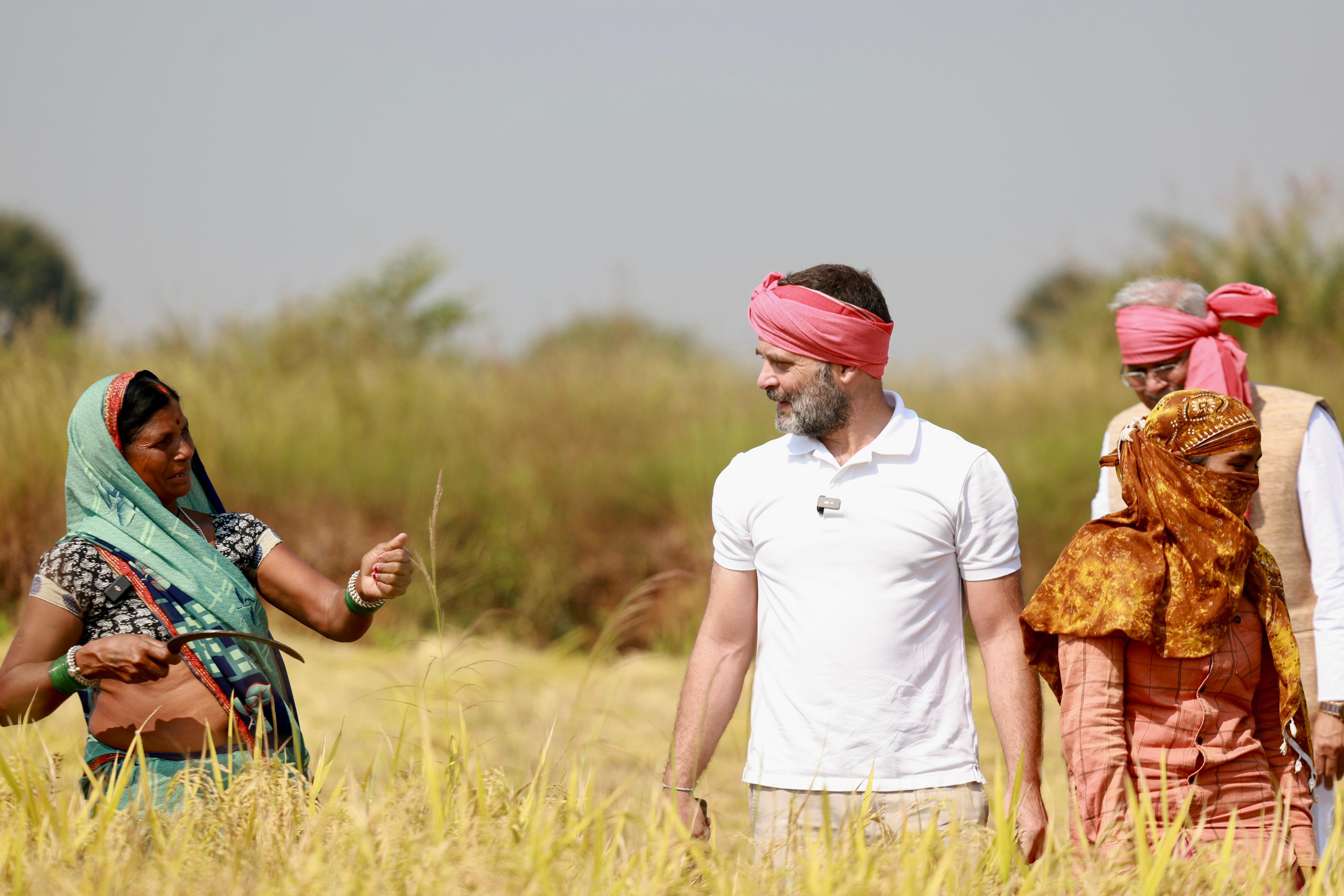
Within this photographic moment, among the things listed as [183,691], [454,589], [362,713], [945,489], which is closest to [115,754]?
[183,691]

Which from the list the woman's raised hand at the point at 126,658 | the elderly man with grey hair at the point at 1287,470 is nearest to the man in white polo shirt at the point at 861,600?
the elderly man with grey hair at the point at 1287,470

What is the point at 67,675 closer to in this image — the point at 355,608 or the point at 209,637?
the point at 209,637

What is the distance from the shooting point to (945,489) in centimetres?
267

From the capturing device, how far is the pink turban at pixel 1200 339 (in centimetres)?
345

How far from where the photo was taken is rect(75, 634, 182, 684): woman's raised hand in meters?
2.38

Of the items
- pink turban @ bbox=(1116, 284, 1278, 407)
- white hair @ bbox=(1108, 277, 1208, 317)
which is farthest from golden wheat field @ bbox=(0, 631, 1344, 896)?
white hair @ bbox=(1108, 277, 1208, 317)

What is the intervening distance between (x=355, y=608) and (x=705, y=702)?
799 mm

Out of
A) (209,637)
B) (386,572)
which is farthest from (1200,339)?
(209,637)

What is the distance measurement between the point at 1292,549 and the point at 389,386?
323 inches

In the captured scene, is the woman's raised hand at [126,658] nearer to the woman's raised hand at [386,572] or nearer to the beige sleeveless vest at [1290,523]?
the woman's raised hand at [386,572]

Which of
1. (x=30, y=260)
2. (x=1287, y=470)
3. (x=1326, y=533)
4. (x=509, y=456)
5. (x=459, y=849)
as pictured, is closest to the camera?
(x=459, y=849)

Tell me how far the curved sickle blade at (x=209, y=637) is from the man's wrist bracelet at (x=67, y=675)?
0.18 meters

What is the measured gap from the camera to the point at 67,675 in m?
2.43

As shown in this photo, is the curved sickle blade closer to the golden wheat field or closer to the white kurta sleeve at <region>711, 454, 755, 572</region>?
the golden wheat field
